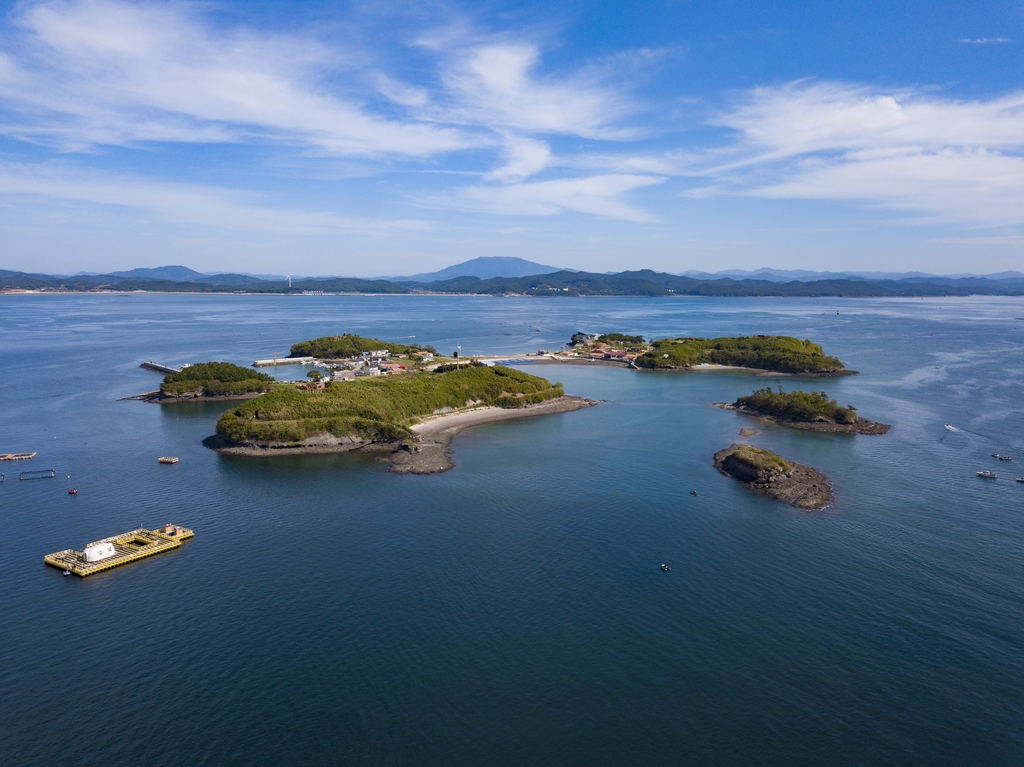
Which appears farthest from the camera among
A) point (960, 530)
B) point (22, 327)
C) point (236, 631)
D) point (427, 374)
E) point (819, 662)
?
point (22, 327)

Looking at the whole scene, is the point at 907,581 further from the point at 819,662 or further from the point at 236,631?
A: the point at 236,631

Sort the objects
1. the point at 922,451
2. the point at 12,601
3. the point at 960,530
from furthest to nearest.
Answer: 1. the point at 922,451
2. the point at 960,530
3. the point at 12,601

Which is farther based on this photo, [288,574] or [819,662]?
[288,574]

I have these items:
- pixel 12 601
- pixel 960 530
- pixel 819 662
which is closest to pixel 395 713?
pixel 819 662

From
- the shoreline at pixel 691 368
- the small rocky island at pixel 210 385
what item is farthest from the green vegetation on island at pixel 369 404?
Result: the shoreline at pixel 691 368

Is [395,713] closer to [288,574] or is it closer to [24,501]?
[288,574]

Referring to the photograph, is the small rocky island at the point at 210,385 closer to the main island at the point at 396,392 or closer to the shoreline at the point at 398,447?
the main island at the point at 396,392

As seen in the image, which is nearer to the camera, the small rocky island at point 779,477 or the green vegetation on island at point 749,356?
the small rocky island at point 779,477
